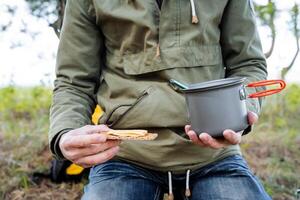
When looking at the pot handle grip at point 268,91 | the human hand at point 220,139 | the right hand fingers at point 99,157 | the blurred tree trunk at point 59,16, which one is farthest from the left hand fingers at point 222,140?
the blurred tree trunk at point 59,16

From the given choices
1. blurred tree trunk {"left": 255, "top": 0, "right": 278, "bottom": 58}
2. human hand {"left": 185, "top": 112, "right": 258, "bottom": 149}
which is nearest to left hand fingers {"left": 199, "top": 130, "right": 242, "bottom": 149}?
human hand {"left": 185, "top": 112, "right": 258, "bottom": 149}

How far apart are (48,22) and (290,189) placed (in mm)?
1468

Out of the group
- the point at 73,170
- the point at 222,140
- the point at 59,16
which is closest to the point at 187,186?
the point at 222,140

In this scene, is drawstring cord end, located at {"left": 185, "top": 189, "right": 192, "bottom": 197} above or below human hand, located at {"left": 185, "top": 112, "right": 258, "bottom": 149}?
below

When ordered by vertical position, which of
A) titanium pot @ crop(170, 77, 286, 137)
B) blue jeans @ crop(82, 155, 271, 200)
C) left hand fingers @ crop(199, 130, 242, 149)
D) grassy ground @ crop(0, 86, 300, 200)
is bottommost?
grassy ground @ crop(0, 86, 300, 200)

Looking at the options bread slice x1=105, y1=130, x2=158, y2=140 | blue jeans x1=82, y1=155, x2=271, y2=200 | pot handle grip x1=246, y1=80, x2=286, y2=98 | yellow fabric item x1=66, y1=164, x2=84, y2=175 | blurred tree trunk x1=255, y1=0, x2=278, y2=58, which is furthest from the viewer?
blurred tree trunk x1=255, y1=0, x2=278, y2=58

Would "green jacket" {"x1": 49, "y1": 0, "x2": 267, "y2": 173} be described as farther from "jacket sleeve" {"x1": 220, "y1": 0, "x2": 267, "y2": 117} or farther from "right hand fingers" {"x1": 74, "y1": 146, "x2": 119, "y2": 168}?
"right hand fingers" {"x1": 74, "y1": 146, "x2": 119, "y2": 168}

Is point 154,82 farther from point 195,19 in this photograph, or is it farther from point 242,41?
point 242,41

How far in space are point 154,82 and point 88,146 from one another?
0.34 metres

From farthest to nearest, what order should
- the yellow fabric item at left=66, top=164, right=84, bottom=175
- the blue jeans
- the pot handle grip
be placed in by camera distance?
the yellow fabric item at left=66, top=164, right=84, bottom=175 → the blue jeans → the pot handle grip

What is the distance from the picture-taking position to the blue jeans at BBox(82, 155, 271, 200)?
163 cm

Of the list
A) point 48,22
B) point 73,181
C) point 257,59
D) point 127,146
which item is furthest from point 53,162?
point 257,59

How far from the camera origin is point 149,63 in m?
1.71

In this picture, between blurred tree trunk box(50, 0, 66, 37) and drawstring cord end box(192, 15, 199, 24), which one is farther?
blurred tree trunk box(50, 0, 66, 37)
